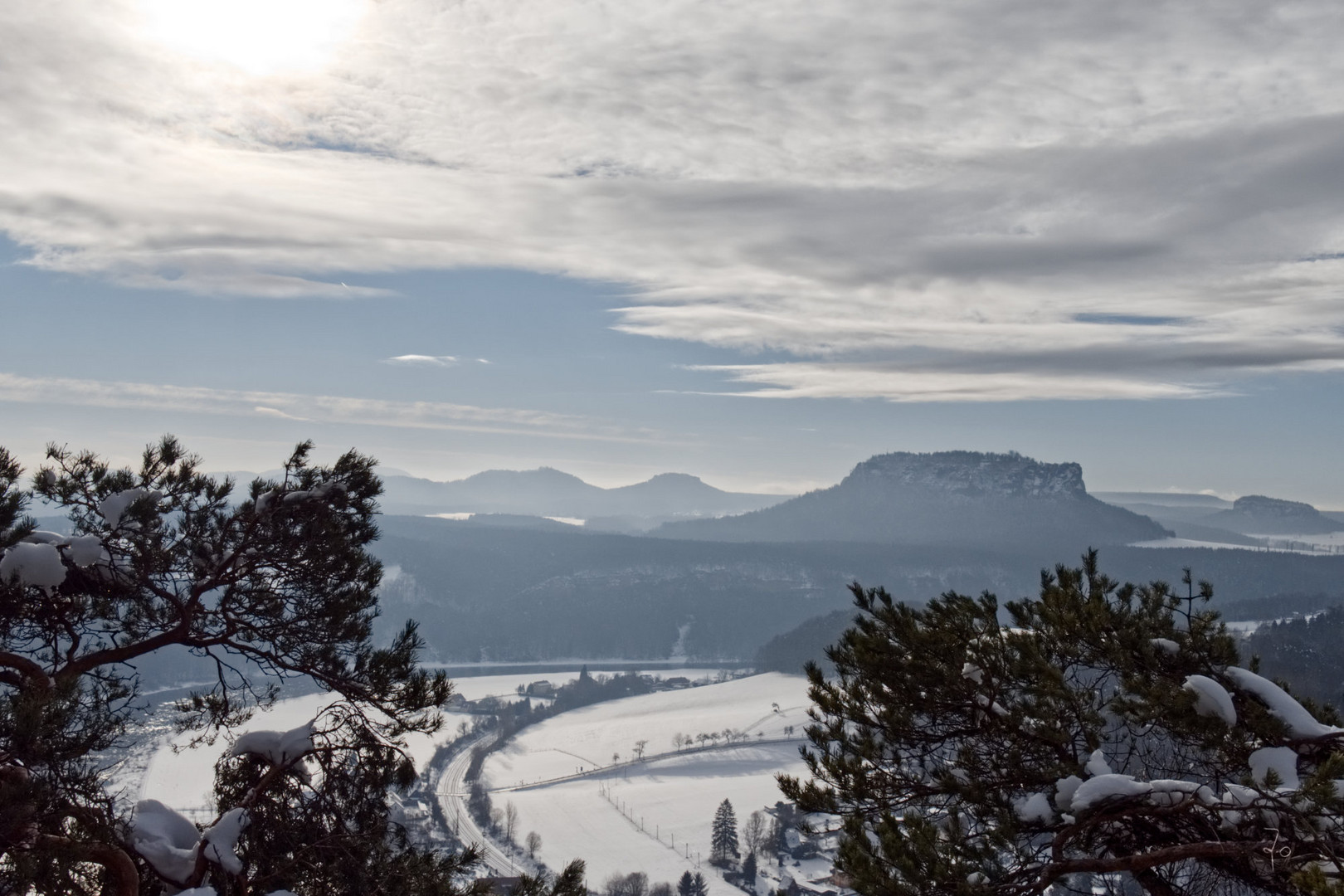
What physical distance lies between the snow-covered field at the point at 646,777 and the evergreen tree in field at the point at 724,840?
3.77ft

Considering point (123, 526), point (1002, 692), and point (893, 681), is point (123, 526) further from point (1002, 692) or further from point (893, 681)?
point (1002, 692)

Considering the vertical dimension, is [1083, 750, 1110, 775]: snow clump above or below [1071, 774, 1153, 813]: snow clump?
below

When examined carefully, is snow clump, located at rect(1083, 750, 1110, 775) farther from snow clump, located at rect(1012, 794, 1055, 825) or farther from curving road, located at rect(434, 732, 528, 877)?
curving road, located at rect(434, 732, 528, 877)

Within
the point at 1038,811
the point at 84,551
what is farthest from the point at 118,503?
the point at 1038,811

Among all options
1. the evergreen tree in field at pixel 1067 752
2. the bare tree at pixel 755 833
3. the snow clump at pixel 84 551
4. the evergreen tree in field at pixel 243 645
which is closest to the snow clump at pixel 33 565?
the evergreen tree in field at pixel 243 645

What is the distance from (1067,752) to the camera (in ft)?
25.0

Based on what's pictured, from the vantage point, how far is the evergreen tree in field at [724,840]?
52812 millimetres

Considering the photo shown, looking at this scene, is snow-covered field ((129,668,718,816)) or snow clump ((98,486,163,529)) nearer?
snow clump ((98,486,163,529))

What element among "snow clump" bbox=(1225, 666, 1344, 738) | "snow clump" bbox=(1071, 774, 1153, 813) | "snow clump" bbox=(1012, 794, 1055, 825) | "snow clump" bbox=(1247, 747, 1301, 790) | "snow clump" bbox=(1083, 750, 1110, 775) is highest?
"snow clump" bbox=(1225, 666, 1344, 738)

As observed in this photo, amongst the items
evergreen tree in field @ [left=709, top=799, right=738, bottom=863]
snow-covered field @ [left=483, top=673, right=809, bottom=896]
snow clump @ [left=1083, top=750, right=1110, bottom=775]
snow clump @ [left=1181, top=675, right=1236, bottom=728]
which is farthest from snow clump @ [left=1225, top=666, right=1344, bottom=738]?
evergreen tree in field @ [left=709, top=799, right=738, bottom=863]

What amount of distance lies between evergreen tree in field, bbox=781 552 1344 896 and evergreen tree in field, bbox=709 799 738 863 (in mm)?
48248

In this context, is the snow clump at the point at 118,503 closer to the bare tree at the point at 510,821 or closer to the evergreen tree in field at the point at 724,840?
the evergreen tree in field at the point at 724,840

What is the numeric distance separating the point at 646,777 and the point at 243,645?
7769 cm

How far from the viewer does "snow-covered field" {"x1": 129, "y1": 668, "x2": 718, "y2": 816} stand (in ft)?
156
